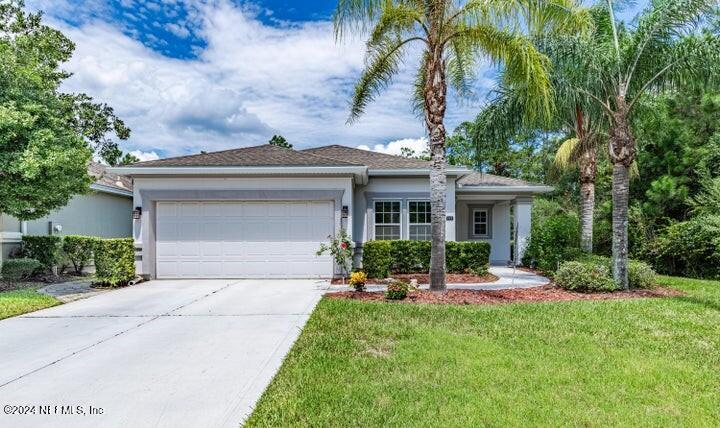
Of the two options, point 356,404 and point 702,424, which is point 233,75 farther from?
point 702,424

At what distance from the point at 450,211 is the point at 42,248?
40.5 feet

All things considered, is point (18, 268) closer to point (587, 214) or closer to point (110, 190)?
point (110, 190)

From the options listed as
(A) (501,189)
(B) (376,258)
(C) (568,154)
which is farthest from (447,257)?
Result: (C) (568,154)

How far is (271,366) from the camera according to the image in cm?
472

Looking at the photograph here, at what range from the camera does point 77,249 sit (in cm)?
1312

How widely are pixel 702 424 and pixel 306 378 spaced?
10.9 feet

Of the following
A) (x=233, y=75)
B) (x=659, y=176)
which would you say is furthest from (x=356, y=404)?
(x=659, y=176)

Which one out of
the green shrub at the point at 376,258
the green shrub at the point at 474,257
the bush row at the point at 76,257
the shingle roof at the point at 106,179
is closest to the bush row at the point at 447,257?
the green shrub at the point at 474,257

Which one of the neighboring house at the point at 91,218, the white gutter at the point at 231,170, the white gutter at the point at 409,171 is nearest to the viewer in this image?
the white gutter at the point at 231,170

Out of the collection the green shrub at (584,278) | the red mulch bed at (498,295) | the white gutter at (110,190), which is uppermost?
the white gutter at (110,190)

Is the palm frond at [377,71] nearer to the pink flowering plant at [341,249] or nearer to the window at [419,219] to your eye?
the pink flowering plant at [341,249]

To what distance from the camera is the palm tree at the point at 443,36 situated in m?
8.32

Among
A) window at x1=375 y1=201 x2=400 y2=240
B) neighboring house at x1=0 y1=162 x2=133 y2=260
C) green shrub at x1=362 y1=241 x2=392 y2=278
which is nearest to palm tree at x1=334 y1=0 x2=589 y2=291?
green shrub at x1=362 y1=241 x2=392 y2=278

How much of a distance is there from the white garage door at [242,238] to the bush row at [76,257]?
127cm
